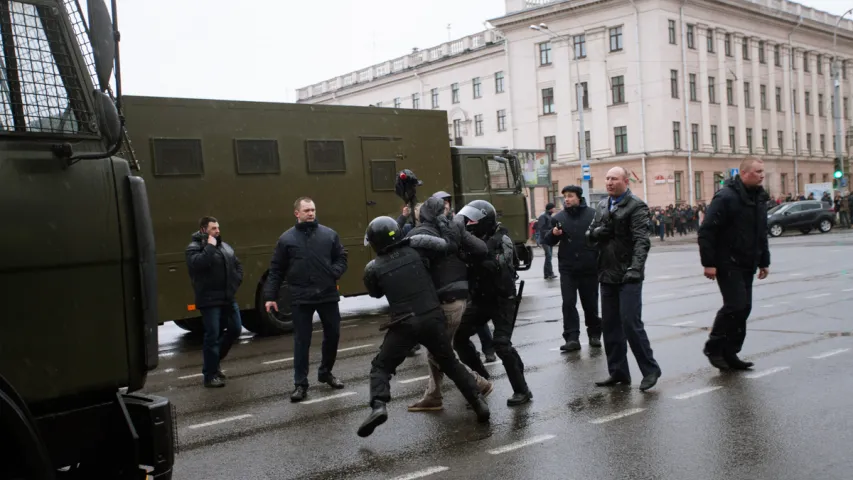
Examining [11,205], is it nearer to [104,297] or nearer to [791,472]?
[104,297]

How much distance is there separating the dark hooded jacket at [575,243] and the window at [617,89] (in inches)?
1751

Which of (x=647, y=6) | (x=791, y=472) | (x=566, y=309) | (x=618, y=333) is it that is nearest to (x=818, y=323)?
(x=566, y=309)

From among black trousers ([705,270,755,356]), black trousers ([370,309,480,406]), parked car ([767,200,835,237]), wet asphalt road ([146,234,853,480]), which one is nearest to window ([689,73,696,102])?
parked car ([767,200,835,237])

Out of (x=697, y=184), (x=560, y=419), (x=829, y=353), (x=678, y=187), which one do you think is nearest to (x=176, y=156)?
(x=560, y=419)

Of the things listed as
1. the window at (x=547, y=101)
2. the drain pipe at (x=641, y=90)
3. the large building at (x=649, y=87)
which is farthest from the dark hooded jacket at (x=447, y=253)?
the window at (x=547, y=101)

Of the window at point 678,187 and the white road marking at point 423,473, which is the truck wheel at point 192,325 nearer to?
the white road marking at point 423,473

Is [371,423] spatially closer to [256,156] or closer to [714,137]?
[256,156]

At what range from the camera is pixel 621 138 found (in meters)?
53.2

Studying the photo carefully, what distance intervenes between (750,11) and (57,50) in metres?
60.4

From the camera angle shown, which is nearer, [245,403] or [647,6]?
[245,403]

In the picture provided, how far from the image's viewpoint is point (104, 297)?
3.55 metres

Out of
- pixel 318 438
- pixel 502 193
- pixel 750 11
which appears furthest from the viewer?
pixel 750 11

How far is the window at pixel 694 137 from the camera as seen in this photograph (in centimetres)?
5381

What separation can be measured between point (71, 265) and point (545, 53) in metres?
54.5
